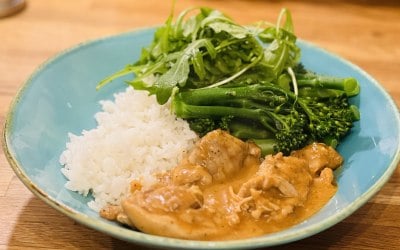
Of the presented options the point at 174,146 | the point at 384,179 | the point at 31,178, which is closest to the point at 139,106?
the point at 174,146

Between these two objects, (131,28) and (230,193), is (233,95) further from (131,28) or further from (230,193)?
(131,28)

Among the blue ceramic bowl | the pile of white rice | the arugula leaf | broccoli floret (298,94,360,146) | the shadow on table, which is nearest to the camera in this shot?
the blue ceramic bowl

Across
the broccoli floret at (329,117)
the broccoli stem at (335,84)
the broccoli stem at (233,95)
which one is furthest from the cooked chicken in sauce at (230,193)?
the broccoli stem at (335,84)

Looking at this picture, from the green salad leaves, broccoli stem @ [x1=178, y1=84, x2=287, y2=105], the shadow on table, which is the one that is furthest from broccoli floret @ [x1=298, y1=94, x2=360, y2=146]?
the shadow on table

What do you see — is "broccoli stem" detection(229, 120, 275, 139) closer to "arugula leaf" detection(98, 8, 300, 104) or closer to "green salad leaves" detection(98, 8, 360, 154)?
"green salad leaves" detection(98, 8, 360, 154)

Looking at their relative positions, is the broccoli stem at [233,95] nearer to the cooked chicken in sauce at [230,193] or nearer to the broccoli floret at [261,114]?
the broccoli floret at [261,114]

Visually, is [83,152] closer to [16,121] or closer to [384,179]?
[16,121]
